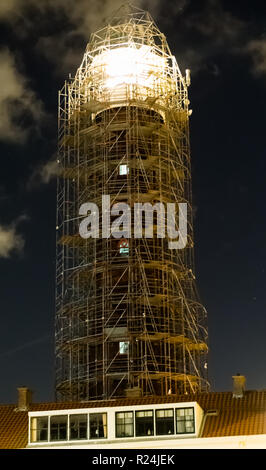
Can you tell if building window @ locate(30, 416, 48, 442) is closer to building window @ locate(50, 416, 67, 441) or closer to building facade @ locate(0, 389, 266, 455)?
building facade @ locate(0, 389, 266, 455)

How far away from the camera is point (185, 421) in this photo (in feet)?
154

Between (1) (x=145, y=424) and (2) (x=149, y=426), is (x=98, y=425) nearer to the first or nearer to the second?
(1) (x=145, y=424)

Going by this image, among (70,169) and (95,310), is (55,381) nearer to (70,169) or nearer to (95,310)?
(95,310)

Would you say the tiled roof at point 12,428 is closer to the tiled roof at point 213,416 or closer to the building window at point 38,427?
the tiled roof at point 213,416

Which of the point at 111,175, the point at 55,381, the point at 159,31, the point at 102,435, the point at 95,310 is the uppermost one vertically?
the point at 159,31

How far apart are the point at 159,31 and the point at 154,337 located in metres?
20.7

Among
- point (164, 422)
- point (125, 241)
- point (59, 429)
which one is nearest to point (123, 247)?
point (125, 241)

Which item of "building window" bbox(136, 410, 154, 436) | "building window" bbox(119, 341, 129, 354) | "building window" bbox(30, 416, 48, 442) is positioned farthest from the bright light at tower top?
"building window" bbox(136, 410, 154, 436)

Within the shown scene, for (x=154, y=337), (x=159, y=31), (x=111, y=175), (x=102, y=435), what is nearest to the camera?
(x=102, y=435)

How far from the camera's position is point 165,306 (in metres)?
63.1

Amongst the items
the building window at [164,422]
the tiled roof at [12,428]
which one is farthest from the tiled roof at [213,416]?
the building window at [164,422]

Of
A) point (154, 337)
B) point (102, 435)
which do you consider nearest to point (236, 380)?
point (102, 435)

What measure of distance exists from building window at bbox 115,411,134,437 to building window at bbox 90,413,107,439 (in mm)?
568

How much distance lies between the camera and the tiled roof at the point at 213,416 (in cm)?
4728
